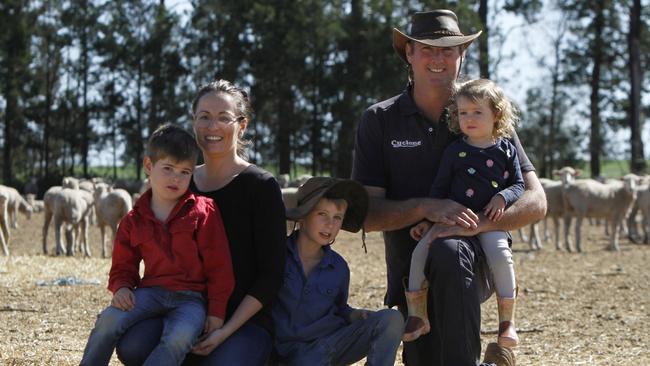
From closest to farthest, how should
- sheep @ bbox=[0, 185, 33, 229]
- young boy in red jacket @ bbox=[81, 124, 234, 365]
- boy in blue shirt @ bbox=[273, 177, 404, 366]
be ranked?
1. young boy in red jacket @ bbox=[81, 124, 234, 365]
2. boy in blue shirt @ bbox=[273, 177, 404, 366]
3. sheep @ bbox=[0, 185, 33, 229]

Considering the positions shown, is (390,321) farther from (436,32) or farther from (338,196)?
(436,32)

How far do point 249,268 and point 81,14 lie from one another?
3656 centimetres

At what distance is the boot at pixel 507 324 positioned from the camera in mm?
4918

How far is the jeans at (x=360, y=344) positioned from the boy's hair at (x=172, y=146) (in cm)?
118

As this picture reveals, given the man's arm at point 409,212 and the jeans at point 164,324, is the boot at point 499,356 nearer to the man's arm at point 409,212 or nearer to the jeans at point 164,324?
the man's arm at point 409,212

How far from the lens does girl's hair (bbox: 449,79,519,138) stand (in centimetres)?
500

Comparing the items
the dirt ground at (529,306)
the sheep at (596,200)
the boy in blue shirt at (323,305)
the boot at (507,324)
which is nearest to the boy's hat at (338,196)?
the boy in blue shirt at (323,305)

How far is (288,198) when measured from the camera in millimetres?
17219

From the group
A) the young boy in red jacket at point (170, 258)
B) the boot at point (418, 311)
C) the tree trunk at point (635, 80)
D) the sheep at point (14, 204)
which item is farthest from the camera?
the tree trunk at point (635, 80)

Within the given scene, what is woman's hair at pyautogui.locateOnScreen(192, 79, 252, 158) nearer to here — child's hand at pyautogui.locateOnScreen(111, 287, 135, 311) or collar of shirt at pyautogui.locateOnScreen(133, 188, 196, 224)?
collar of shirt at pyautogui.locateOnScreen(133, 188, 196, 224)

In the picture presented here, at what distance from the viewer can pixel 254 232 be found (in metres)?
4.90

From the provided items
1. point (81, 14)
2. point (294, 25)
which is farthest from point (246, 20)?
point (81, 14)

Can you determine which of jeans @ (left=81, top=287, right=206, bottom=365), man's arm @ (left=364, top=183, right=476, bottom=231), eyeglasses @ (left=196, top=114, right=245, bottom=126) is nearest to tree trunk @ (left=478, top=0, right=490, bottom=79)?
man's arm @ (left=364, top=183, right=476, bottom=231)

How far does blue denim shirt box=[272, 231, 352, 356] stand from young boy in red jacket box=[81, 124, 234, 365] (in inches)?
19.0
